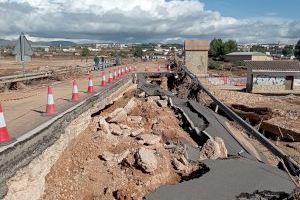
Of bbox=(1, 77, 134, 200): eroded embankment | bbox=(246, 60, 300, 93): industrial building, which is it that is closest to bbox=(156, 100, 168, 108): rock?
bbox=(1, 77, 134, 200): eroded embankment

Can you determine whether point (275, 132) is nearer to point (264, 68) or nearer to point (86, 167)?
point (86, 167)

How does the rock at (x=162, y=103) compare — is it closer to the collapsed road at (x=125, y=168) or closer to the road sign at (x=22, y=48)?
the collapsed road at (x=125, y=168)

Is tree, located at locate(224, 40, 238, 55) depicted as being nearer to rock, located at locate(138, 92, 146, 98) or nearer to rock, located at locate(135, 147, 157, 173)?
rock, located at locate(138, 92, 146, 98)

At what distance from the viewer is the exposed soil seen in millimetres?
7645

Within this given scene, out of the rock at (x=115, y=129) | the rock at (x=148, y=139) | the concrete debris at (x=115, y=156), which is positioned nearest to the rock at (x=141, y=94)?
the rock at (x=115, y=129)

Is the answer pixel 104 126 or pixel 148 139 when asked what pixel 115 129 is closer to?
pixel 104 126

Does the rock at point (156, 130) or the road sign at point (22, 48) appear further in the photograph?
the road sign at point (22, 48)

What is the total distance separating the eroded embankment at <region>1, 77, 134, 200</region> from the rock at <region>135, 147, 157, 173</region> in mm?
1603

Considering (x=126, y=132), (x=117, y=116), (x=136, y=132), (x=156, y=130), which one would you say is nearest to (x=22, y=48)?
(x=117, y=116)

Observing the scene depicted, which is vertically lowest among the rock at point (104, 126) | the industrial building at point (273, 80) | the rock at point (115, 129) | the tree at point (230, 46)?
the industrial building at point (273, 80)

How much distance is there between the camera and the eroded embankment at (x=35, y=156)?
611cm

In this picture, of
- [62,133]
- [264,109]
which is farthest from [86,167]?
[264,109]

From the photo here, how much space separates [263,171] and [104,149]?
3.60 metres

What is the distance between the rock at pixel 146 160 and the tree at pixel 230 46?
13068 centimetres
